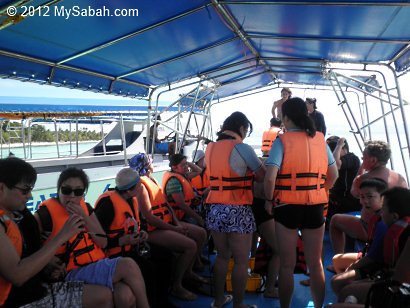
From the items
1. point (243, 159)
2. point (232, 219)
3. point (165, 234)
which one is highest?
point (243, 159)

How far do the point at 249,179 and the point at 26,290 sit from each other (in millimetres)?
1533

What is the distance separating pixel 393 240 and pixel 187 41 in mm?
2833

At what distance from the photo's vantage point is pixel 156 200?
3.18 m

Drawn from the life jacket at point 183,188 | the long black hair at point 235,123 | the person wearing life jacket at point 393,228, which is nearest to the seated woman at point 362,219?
the person wearing life jacket at point 393,228

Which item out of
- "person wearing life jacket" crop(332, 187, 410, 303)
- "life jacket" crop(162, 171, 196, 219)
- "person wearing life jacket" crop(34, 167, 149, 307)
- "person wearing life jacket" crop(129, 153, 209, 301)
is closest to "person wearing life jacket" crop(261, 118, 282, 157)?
"life jacket" crop(162, 171, 196, 219)

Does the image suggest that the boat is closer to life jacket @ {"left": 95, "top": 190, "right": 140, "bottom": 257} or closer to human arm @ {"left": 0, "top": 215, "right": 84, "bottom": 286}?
life jacket @ {"left": 95, "top": 190, "right": 140, "bottom": 257}

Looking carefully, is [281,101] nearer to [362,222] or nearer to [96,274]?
[362,222]

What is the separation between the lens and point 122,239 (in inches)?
97.6

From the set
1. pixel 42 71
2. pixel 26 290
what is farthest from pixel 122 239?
pixel 42 71

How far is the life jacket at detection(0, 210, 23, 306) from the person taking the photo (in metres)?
1.47

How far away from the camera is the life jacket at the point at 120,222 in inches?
97.9


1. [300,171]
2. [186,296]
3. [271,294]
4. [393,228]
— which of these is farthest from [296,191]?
[186,296]

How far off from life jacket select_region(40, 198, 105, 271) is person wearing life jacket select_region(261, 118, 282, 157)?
320 centimetres

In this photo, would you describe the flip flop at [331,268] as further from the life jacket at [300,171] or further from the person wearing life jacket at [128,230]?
the person wearing life jacket at [128,230]
